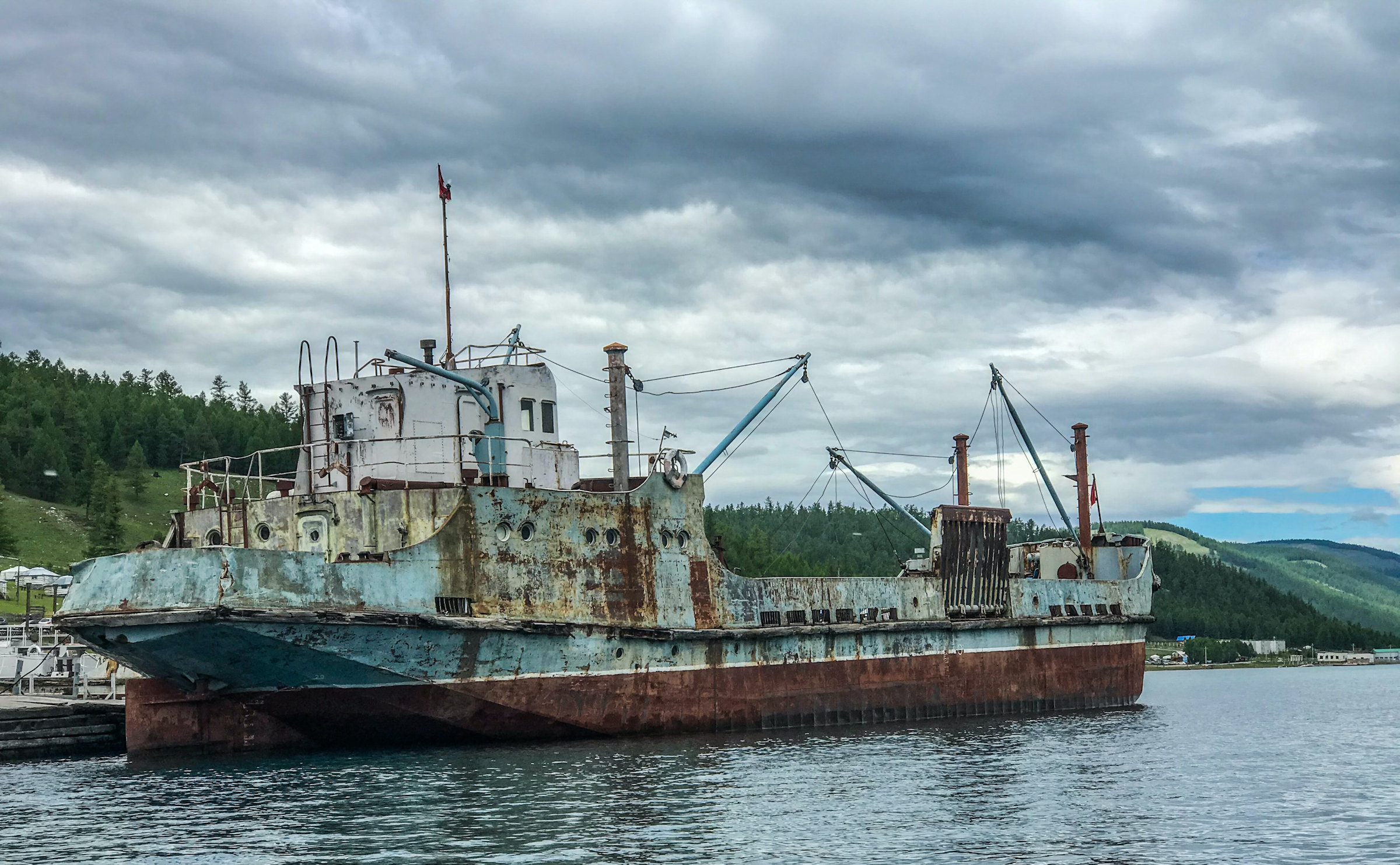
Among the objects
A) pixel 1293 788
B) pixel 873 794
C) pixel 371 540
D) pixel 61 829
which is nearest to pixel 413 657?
pixel 371 540

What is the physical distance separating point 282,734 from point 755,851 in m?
11.4

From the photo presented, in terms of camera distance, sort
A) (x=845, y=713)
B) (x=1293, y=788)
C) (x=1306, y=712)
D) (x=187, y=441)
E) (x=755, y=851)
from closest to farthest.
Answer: (x=755, y=851) < (x=1293, y=788) < (x=845, y=713) < (x=1306, y=712) < (x=187, y=441)

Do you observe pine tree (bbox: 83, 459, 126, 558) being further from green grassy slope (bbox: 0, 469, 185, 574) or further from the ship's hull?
the ship's hull

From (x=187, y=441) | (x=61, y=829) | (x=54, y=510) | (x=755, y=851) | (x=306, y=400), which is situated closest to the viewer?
(x=755, y=851)

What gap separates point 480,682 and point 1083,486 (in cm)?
2422

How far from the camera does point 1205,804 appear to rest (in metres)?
19.7

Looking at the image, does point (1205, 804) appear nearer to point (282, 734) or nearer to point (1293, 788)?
point (1293, 788)

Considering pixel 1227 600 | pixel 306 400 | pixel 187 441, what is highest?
pixel 187 441

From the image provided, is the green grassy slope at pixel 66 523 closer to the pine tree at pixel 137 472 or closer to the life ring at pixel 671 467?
the pine tree at pixel 137 472

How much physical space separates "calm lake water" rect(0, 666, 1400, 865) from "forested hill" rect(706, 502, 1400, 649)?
8747cm

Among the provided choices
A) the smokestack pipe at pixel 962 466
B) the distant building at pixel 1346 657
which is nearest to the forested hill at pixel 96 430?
the smokestack pipe at pixel 962 466

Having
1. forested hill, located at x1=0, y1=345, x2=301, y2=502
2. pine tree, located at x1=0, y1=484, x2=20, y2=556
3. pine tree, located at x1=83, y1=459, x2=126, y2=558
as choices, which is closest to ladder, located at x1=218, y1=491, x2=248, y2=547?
pine tree, located at x1=83, y1=459, x2=126, y2=558

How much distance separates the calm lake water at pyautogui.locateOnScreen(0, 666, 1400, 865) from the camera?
15.8 meters

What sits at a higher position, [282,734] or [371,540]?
[371,540]
